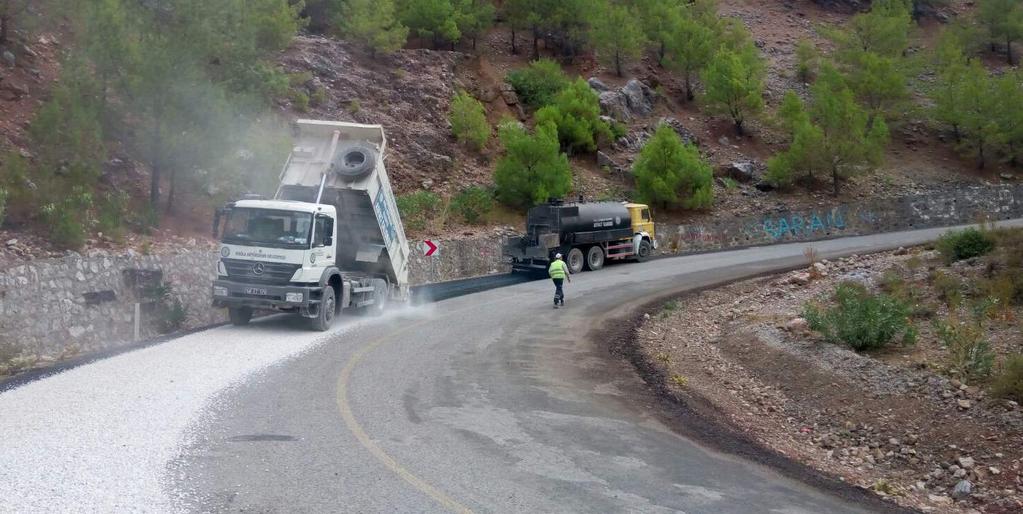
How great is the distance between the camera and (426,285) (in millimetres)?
27312

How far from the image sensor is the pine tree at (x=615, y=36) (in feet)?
185

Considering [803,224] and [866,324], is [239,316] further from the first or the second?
[803,224]

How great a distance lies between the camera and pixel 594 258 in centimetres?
3394

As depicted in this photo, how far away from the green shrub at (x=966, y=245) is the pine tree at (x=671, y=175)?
20848 millimetres

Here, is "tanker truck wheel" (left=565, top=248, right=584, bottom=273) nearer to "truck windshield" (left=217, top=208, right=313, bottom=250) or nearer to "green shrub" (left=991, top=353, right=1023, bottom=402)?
"truck windshield" (left=217, top=208, right=313, bottom=250)

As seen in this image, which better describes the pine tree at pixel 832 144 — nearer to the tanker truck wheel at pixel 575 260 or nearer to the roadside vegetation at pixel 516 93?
the roadside vegetation at pixel 516 93

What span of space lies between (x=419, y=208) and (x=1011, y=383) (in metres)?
27.3

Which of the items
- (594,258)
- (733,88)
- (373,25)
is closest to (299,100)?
(373,25)

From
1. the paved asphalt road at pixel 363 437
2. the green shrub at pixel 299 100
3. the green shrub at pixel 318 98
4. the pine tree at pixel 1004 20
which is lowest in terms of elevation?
the paved asphalt road at pixel 363 437

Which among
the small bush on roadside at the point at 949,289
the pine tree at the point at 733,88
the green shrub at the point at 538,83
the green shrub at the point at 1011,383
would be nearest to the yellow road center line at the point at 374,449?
the green shrub at the point at 1011,383

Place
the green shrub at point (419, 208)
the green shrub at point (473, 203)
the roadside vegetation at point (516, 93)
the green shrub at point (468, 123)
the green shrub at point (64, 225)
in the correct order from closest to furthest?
the green shrub at point (64, 225) → the roadside vegetation at point (516, 93) → the green shrub at point (419, 208) → the green shrub at point (473, 203) → the green shrub at point (468, 123)

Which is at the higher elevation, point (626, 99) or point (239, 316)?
point (626, 99)

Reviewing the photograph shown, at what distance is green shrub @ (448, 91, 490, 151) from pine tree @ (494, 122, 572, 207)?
94.7 inches

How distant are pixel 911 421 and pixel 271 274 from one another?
1152 cm
